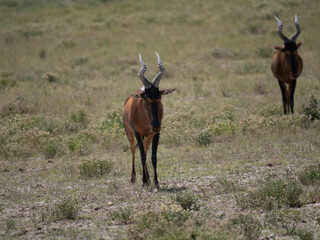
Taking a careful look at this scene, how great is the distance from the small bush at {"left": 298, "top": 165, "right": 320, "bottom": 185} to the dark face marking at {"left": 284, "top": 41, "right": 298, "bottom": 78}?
24.8 feet

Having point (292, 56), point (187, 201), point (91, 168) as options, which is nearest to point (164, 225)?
point (187, 201)

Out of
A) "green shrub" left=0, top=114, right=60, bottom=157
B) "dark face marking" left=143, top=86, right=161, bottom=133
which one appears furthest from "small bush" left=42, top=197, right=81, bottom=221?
"green shrub" left=0, top=114, right=60, bottom=157

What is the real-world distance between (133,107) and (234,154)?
3230mm

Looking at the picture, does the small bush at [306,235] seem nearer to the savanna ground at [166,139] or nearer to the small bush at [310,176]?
the savanna ground at [166,139]

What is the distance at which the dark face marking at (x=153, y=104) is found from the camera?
966cm

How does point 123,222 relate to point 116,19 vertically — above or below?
below

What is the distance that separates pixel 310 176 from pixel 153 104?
10.5 feet

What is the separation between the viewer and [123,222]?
7.89 metres

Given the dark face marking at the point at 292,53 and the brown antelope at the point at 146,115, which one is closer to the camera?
the brown antelope at the point at 146,115

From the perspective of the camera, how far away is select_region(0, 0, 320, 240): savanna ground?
768 centimetres

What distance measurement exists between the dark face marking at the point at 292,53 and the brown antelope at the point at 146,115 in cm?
731

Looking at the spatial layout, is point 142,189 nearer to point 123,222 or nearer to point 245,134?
point 123,222

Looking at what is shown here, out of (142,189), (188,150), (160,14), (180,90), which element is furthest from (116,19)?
(142,189)

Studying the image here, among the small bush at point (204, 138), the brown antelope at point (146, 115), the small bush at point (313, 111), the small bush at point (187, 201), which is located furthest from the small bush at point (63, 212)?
Answer: the small bush at point (313, 111)
